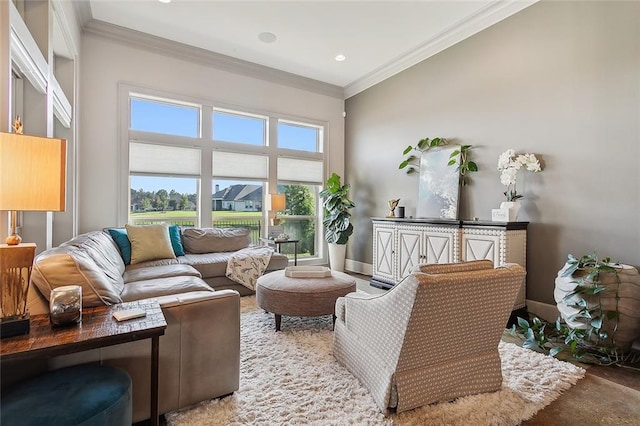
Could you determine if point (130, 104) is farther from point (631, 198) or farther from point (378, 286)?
point (631, 198)

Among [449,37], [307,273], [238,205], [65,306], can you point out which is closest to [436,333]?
[307,273]

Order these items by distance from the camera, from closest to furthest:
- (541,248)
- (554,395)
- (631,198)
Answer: (554,395) < (631,198) < (541,248)

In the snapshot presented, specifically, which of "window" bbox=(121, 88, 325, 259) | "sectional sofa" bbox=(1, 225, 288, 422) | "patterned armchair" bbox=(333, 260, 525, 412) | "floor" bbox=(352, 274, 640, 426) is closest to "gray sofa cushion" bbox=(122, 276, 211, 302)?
"sectional sofa" bbox=(1, 225, 288, 422)

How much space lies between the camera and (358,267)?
5727 mm

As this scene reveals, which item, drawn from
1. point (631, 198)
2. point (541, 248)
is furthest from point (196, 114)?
point (631, 198)

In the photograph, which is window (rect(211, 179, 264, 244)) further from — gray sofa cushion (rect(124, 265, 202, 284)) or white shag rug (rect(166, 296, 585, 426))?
white shag rug (rect(166, 296, 585, 426))

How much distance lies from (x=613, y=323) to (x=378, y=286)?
261 centimetres

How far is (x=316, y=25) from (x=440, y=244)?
3.16 metres

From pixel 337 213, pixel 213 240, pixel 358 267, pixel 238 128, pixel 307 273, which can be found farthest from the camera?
pixel 358 267

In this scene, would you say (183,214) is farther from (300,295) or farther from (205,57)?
(300,295)

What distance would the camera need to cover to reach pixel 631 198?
266 cm

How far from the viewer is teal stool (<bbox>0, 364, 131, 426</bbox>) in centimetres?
109

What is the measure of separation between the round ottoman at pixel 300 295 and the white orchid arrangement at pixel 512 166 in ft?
6.58

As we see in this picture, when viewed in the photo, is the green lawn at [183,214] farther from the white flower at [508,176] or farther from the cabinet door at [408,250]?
the white flower at [508,176]
